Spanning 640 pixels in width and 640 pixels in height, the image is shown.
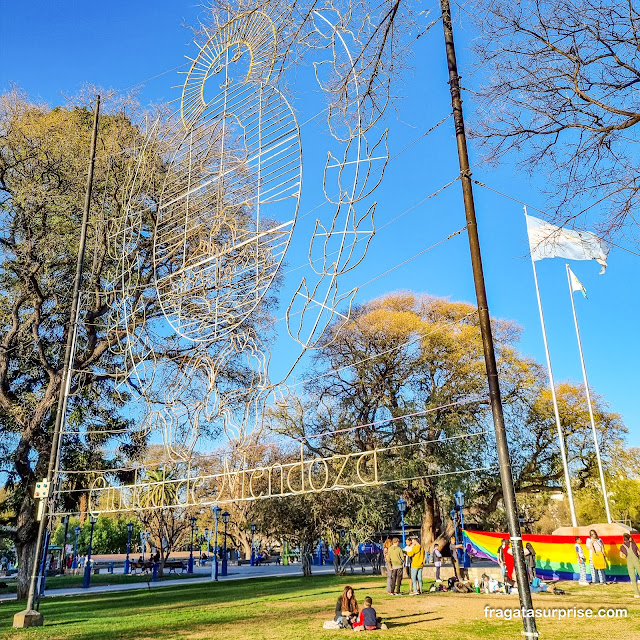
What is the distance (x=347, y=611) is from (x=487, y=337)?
6.46 metres

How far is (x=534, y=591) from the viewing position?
13.7m

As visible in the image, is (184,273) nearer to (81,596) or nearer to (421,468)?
(81,596)

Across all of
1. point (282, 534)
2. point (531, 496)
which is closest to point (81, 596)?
point (282, 534)

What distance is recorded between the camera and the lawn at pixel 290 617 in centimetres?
882

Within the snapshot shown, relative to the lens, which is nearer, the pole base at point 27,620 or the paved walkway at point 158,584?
the pole base at point 27,620

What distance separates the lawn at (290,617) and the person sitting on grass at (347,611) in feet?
1.22

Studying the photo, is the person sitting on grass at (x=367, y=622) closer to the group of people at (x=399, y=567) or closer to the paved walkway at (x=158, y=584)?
the group of people at (x=399, y=567)

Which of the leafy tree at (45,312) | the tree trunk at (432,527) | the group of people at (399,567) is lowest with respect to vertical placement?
the group of people at (399,567)

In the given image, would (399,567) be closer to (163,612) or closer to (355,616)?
(355,616)

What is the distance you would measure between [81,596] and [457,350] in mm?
17243

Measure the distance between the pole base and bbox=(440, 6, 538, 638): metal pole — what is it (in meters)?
8.93

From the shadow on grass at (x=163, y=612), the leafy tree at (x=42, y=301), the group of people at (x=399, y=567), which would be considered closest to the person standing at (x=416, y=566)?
the group of people at (x=399, y=567)

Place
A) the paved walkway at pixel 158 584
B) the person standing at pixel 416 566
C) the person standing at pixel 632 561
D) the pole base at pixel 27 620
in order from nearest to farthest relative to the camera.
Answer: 1. the pole base at pixel 27 620
2. the person standing at pixel 632 561
3. the person standing at pixel 416 566
4. the paved walkway at pixel 158 584

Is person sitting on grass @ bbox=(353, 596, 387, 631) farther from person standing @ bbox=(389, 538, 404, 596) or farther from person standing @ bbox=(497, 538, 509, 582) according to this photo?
person standing @ bbox=(497, 538, 509, 582)
